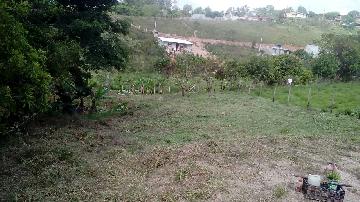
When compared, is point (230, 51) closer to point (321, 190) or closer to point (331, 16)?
point (321, 190)

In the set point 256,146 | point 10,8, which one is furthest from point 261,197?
point 10,8

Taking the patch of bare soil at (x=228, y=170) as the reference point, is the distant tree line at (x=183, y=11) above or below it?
above

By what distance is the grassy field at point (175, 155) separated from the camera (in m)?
11.6

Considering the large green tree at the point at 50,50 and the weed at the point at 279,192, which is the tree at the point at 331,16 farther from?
the weed at the point at 279,192

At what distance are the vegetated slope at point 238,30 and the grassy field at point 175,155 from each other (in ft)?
128

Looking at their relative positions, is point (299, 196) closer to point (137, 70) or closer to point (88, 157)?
point (88, 157)

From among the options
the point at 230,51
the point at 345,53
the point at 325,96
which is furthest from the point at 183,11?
the point at 325,96

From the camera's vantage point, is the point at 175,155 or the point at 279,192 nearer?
the point at 279,192

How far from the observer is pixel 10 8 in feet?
32.3

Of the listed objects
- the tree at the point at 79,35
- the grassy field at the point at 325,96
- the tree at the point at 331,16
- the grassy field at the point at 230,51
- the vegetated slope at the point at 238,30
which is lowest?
the grassy field at the point at 230,51

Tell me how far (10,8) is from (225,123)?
39.0 ft

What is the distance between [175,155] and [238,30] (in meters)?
57.1

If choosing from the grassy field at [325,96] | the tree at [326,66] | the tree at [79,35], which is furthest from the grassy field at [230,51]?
the tree at [79,35]

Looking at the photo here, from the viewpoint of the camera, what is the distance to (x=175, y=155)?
1419cm
